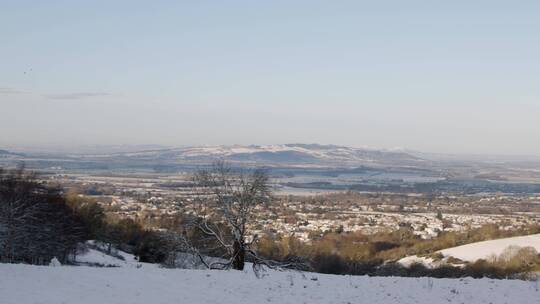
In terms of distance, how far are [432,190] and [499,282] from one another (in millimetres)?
171809

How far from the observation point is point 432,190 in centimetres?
18575

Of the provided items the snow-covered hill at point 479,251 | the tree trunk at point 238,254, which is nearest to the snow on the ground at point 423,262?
the snow-covered hill at point 479,251

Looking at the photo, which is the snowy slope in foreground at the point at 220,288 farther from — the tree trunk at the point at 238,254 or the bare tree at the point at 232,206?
the bare tree at the point at 232,206

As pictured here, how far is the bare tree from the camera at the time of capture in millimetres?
27766

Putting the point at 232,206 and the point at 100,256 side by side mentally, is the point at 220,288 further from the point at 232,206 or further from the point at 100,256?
the point at 100,256

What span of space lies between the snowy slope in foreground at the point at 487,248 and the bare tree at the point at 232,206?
4181cm

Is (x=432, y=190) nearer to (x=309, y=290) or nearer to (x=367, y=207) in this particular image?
(x=367, y=207)

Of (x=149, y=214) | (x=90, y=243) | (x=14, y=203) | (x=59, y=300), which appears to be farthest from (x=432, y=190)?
(x=59, y=300)

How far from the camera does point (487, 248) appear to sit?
226 feet

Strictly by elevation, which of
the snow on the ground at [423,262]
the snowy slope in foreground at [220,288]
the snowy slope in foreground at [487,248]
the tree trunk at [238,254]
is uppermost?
the snowy slope in foreground at [220,288]

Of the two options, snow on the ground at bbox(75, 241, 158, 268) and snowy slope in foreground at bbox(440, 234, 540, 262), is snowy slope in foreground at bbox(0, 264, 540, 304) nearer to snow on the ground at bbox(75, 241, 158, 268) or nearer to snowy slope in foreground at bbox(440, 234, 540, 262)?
snow on the ground at bbox(75, 241, 158, 268)

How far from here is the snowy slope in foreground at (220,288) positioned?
15.9 meters

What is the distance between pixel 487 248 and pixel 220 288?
193 feet

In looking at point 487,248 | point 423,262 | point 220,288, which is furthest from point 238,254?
point 487,248
